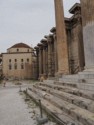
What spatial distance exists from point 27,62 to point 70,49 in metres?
36.7

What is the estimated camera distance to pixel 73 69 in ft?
97.1

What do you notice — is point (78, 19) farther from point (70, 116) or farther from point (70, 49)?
point (70, 116)

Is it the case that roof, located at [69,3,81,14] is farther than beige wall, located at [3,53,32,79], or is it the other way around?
beige wall, located at [3,53,32,79]

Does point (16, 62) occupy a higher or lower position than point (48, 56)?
higher

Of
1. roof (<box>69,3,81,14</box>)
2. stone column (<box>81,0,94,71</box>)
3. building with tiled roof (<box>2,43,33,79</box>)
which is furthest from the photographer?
building with tiled roof (<box>2,43,33,79</box>)

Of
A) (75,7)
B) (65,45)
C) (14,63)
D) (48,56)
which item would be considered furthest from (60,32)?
(14,63)

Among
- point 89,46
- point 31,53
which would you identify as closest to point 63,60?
point 89,46

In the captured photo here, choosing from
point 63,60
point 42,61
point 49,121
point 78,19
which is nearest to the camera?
point 49,121

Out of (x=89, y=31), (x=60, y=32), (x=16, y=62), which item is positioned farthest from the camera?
(x=16, y=62)

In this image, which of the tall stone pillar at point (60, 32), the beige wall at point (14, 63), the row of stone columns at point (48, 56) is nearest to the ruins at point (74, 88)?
the tall stone pillar at point (60, 32)

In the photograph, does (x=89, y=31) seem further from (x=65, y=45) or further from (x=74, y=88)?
(x=65, y=45)

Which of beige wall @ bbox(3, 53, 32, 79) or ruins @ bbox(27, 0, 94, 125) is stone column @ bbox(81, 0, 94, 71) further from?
beige wall @ bbox(3, 53, 32, 79)

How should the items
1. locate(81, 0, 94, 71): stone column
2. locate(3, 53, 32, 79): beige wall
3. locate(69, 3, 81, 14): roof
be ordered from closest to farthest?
locate(81, 0, 94, 71): stone column, locate(69, 3, 81, 14): roof, locate(3, 53, 32, 79): beige wall

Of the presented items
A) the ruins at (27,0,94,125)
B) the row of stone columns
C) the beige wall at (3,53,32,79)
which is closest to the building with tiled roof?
the beige wall at (3,53,32,79)
